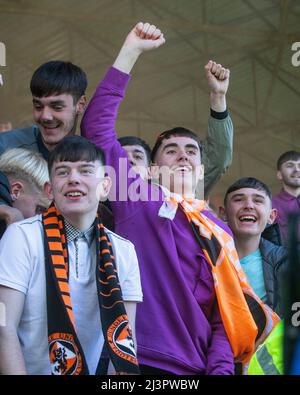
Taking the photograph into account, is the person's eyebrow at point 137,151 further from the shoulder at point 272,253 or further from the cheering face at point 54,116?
the shoulder at point 272,253

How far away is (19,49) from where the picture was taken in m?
2.67

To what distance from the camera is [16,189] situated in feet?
6.75

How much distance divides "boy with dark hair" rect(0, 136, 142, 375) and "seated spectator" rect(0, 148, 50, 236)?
0.58ft

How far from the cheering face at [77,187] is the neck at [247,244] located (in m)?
0.59

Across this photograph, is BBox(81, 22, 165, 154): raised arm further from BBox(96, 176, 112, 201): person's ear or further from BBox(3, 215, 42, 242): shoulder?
BBox(3, 215, 42, 242): shoulder

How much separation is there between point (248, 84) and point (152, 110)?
1.25ft

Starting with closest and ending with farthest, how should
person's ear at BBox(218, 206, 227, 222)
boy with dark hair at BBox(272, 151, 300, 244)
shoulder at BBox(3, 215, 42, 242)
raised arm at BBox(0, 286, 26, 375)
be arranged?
raised arm at BBox(0, 286, 26, 375) → shoulder at BBox(3, 215, 42, 242) → person's ear at BBox(218, 206, 227, 222) → boy with dark hair at BBox(272, 151, 300, 244)

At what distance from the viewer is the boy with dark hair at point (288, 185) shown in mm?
2508

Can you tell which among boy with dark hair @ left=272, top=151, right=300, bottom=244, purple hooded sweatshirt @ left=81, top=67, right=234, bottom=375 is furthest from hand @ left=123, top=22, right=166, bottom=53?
boy with dark hair @ left=272, top=151, right=300, bottom=244

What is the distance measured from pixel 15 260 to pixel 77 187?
0.83 ft

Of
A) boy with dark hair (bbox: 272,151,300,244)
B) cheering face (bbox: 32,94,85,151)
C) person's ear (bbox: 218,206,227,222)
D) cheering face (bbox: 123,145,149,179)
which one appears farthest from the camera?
boy with dark hair (bbox: 272,151,300,244)

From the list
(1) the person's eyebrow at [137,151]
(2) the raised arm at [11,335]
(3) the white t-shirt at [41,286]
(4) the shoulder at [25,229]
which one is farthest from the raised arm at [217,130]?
(2) the raised arm at [11,335]

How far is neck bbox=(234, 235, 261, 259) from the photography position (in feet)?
7.51
